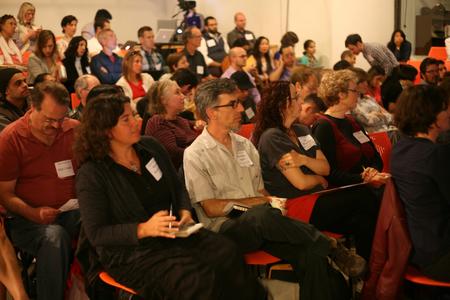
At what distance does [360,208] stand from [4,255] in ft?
6.05

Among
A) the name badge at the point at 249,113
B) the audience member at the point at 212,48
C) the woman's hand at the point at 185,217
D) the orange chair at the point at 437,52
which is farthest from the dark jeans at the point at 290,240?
the orange chair at the point at 437,52

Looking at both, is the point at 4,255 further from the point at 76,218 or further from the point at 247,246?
the point at 247,246

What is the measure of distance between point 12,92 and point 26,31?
5.23 metres

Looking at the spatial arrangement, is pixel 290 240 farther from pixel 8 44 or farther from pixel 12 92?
pixel 8 44

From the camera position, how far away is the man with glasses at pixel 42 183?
3.04 metres

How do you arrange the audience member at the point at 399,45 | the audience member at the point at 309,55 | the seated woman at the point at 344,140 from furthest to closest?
1. the audience member at the point at 309,55
2. the audience member at the point at 399,45
3. the seated woman at the point at 344,140

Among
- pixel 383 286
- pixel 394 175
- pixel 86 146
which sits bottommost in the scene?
pixel 383 286

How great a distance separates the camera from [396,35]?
995 centimetres

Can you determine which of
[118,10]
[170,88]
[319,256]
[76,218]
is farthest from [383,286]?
[118,10]

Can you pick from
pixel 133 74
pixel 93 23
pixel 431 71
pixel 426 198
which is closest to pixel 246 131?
pixel 426 198

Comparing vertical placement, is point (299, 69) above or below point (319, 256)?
above

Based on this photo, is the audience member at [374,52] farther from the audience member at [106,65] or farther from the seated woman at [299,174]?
the seated woman at [299,174]

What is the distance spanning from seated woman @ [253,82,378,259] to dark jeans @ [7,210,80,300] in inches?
45.2

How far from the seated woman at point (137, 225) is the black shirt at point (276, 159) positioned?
68cm
